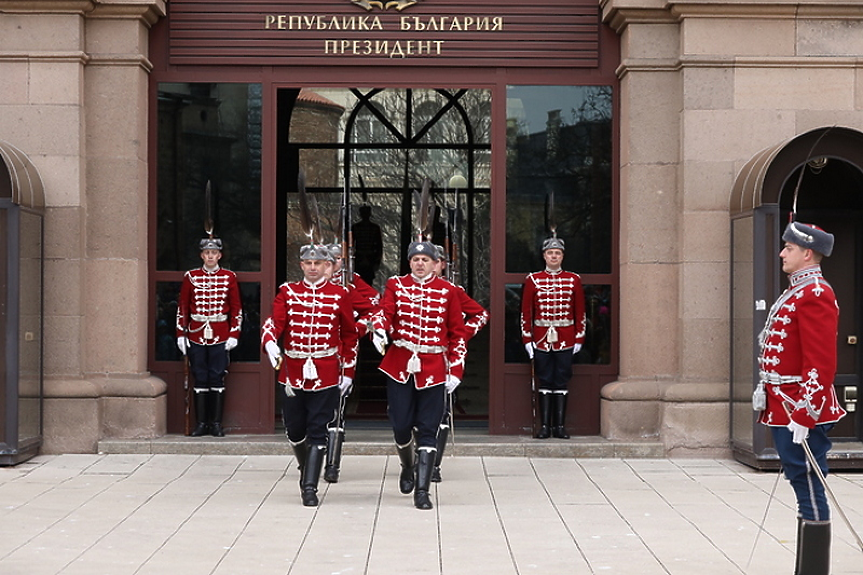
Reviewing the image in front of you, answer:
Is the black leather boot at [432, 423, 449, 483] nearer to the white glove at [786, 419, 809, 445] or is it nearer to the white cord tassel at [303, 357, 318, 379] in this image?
the white cord tassel at [303, 357, 318, 379]

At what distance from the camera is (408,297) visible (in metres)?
9.60

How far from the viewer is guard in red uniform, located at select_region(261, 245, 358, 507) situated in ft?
31.1

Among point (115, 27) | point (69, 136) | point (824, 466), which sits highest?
point (115, 27)

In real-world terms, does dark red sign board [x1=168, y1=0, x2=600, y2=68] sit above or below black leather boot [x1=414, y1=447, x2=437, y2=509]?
above

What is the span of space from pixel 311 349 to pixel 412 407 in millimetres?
868

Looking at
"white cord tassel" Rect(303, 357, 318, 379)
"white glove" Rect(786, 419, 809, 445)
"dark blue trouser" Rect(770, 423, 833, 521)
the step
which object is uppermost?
"white cord tassel" Rect(303, 357, 318, 379)

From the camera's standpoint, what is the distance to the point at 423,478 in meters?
9.20

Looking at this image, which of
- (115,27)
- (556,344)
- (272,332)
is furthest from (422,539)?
(115,27)

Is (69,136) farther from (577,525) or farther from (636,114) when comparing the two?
(577,525)

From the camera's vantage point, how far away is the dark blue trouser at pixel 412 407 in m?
9.45

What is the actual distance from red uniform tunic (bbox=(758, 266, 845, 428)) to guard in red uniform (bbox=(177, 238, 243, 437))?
6.51m

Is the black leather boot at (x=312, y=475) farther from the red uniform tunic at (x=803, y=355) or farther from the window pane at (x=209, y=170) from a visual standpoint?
the window pane at (x=209, y=170)

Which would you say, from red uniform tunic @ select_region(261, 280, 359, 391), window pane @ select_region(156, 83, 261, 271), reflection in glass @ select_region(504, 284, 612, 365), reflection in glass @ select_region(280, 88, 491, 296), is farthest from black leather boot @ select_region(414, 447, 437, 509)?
reflection in glass @ select_region(280, 88, 491, 296)

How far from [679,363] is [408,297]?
11.7ft
